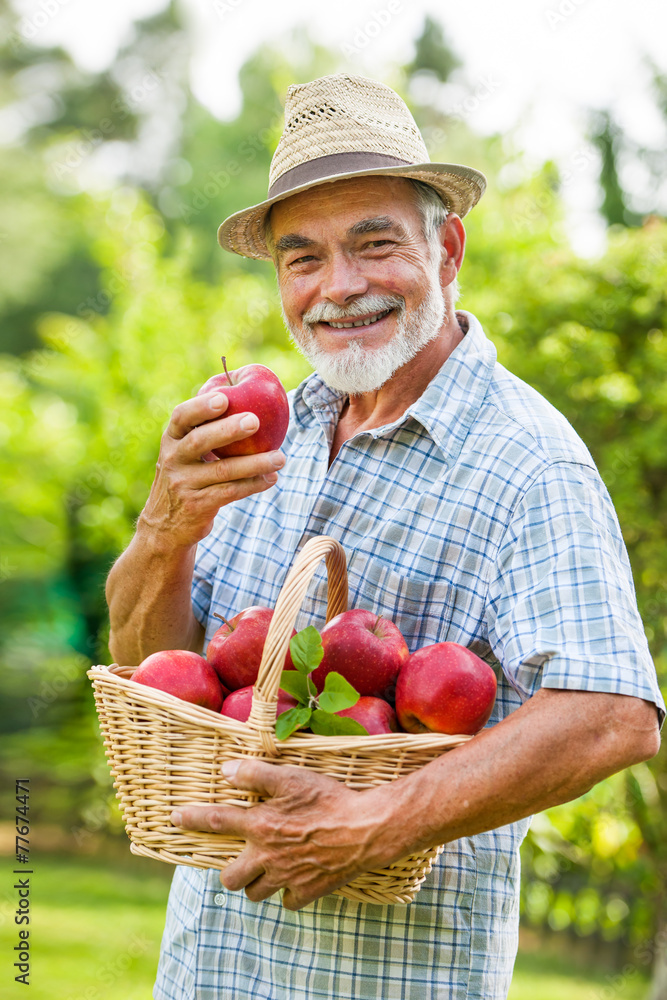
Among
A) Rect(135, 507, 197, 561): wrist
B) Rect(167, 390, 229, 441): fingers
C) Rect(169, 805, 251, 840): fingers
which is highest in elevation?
Rect(167, 390, 229, 441): fingers

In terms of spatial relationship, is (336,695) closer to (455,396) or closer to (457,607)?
(457,607)

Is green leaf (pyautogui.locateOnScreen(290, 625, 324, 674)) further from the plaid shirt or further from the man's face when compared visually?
the man's face

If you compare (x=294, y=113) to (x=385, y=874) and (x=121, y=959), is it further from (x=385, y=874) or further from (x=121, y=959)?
(x=121, y=959)

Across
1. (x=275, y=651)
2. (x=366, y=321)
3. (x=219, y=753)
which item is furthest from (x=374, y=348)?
(x=219, y=753)

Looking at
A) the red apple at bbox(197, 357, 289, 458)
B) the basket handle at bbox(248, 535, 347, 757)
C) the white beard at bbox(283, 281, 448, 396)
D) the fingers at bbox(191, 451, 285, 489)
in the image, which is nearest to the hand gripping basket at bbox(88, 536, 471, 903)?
the basket handle at bbox(248, 535, 347, 757)

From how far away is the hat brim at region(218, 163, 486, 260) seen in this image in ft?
6.45

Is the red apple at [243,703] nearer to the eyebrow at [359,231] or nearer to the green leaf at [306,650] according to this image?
the green leaf at [306,650]

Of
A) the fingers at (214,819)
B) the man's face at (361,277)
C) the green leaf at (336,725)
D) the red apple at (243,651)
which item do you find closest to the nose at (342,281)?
the man's face at (361,277)

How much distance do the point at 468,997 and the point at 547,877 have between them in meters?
3.61

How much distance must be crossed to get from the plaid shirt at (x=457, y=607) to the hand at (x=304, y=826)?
0.32 meters

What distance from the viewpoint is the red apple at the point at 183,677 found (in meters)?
1.63

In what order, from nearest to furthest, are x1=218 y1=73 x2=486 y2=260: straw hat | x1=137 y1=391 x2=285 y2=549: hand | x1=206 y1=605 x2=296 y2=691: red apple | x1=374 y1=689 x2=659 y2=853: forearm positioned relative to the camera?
x1=374 y1=689 x2=659 y2=853: forearm
x1=206 y1=605 x2=296 y2=691: red apple
x1=137 y1=391 x2=285 y2=549: hand
x1=218 y1=73 x2=486 y2=260: straw hat

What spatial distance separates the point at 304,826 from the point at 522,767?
0.38 metres

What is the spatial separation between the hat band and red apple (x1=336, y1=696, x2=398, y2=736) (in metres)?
1.16
